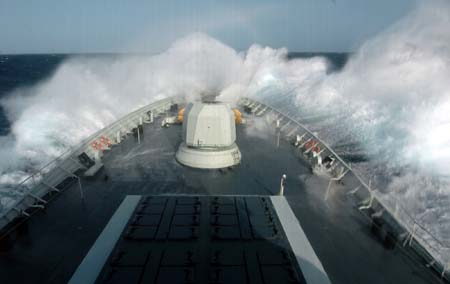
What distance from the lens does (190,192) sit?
7.94 meters

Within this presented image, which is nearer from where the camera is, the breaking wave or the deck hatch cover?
the deck hatch cover

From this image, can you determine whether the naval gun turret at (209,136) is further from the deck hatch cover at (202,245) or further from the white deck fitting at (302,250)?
the white deck fitting at (302,250)

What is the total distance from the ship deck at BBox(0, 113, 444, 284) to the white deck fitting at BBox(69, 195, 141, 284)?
106cm

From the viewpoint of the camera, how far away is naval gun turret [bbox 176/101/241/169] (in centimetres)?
862

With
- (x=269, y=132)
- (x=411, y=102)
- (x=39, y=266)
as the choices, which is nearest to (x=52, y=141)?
(x=269, y=132)

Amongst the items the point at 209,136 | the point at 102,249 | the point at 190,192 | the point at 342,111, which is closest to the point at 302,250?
the point at 102,249

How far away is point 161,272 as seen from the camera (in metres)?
3.62

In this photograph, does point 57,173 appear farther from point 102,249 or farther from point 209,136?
point 102,249

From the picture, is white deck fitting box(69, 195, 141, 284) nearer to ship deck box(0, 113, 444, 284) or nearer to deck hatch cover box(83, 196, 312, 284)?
deck hatch cover box(83, 196, 312, 284)

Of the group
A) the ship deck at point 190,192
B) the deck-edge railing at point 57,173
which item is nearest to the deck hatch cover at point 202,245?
the ship deck at point 190,192

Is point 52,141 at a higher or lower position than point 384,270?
lower

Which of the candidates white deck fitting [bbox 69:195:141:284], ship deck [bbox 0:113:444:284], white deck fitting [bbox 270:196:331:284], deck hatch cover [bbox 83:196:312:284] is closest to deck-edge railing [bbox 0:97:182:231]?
ship deck [bbox 0:113:444:284]

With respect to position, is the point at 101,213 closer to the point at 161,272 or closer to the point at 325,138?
the point at 161,272

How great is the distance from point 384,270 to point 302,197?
Answer: 2943 millimetres
